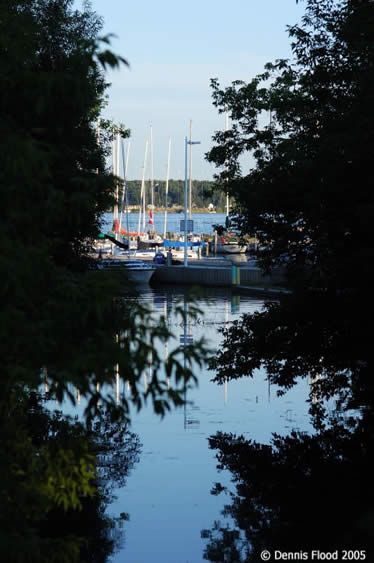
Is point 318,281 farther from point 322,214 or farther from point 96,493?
point 96,493

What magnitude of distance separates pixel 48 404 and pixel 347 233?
1077 cm

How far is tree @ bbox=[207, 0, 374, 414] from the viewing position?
19.9 meters

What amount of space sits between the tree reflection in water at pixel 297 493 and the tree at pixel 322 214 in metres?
1.32

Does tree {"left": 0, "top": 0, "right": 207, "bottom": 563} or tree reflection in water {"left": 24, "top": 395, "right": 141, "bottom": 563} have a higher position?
tree {"left": 0, "top": 0, "right": 207, "bottom": 563}

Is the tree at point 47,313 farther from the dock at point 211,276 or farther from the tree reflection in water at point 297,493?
the dock at point 211,276

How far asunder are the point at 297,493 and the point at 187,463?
10.6ft

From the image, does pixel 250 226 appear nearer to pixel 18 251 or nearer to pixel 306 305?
pixel 306 305

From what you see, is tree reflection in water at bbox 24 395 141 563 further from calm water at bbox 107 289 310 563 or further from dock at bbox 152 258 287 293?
dock at bbox 152 258 287 293

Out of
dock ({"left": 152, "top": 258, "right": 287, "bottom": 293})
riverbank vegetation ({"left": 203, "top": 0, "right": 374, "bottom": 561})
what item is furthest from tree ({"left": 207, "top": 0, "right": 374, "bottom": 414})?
dock ({"left": 152, "top": 258, "right": 287, "bottom": 293})

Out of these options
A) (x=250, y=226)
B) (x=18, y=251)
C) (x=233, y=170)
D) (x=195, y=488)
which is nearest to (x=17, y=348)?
(x=18, y=251)

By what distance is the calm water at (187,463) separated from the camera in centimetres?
1562

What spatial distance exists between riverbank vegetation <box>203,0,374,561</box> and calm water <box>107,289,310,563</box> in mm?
506

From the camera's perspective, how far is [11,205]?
8.24m

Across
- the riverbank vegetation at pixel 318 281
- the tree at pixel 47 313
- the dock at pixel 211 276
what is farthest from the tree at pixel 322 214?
the dock at pixel 211 276
